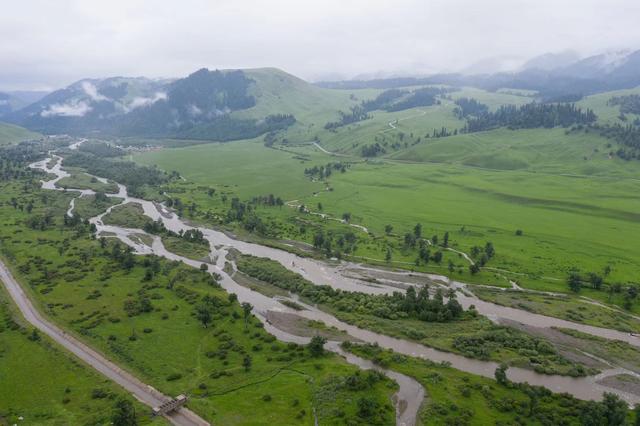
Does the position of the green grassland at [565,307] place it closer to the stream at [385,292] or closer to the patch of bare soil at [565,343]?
the stream at [385,292]

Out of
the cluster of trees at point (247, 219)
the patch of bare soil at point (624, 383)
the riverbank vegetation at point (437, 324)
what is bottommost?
the patch of bare soil at point (624, 383)

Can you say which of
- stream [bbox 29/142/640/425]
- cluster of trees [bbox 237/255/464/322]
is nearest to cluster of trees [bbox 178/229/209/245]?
stream [bbox 29/142/640/425]

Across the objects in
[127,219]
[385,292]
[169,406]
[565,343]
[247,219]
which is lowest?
[565,343]

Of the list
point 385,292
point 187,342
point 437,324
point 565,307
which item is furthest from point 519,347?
point 187,342

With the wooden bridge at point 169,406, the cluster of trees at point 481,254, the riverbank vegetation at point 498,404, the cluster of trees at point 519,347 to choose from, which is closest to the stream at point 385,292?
the cluster of trees at point 519,347

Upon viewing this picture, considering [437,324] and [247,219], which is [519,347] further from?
[247,219]
